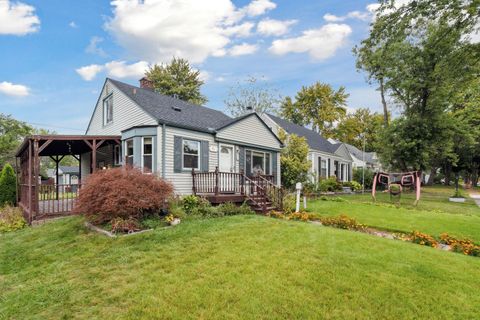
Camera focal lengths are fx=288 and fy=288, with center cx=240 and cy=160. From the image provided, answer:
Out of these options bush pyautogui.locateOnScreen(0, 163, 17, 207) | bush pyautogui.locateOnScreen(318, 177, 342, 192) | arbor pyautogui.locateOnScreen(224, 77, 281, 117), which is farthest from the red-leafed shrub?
arbor pyautogui.locateOnScreen(224, 77, 281, 117)

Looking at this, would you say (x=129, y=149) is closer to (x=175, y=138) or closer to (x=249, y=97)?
(x=175, y=138)

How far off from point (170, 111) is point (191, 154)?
218 cm

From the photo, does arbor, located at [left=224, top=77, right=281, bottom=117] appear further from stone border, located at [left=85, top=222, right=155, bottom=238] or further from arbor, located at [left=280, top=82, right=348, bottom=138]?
stone border, located at [left=85, top=222, right=155, bottom=238]

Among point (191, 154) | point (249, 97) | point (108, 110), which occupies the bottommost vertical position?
point (191, 154)

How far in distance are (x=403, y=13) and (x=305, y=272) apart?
7393 mm

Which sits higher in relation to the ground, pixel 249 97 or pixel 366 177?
pixel 249 97

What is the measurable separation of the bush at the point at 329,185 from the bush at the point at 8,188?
17.7 meters

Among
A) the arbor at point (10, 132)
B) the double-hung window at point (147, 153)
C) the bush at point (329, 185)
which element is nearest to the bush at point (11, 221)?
the double-hung window at point (147, 153)

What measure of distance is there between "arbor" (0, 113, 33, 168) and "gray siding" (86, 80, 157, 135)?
80.6 feet

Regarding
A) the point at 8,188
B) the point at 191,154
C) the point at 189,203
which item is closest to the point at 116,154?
the point at 191,154

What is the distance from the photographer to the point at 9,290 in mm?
4500

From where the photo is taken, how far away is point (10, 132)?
34.9 meters

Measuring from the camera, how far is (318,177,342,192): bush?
19625 mm

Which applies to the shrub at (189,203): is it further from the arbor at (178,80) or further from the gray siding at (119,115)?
the arbor at (178,80)
